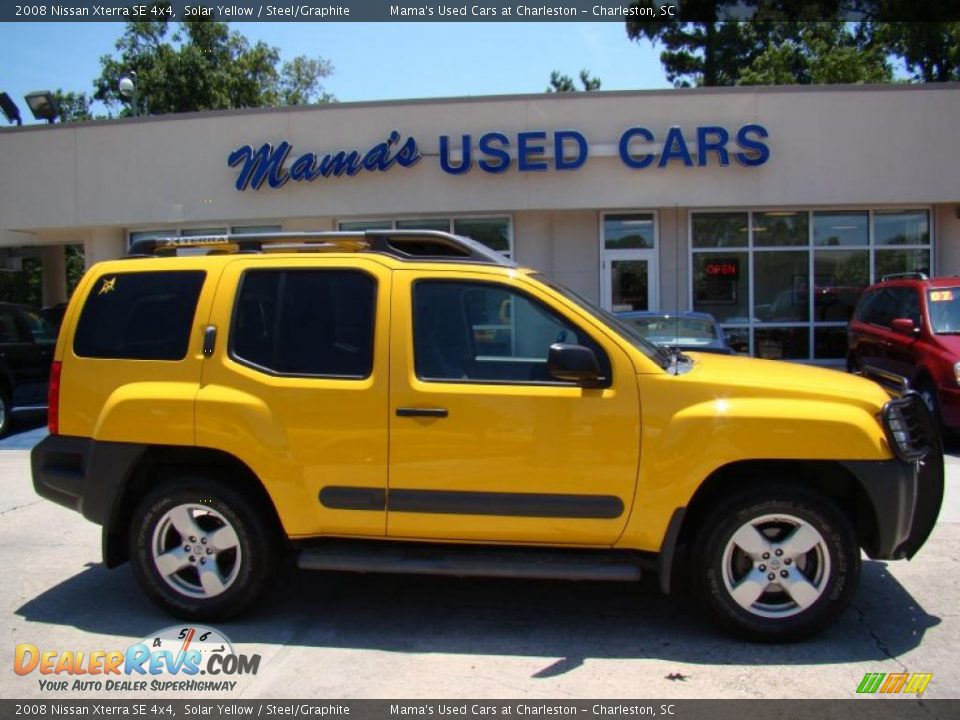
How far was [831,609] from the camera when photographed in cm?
390

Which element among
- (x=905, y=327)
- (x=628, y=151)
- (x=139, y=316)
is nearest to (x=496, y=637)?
(x=139, y=316)

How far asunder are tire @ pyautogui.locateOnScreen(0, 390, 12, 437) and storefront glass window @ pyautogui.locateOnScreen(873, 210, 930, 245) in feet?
47.5

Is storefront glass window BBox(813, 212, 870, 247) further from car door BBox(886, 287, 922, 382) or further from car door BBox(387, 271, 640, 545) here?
car door BBox(387, 271, 640, 545)

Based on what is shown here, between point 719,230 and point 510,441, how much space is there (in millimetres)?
12267

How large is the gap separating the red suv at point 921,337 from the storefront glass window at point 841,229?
179 inches

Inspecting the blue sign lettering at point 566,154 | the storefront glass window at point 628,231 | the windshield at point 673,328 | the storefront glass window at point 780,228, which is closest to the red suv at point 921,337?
the windshield at point 673,328

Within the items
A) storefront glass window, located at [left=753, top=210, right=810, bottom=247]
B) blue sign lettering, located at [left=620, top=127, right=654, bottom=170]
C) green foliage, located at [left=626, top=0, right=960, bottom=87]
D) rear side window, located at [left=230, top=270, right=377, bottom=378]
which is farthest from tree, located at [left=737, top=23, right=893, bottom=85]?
rear side window, located at [left=230, top=270, right=377, bottom=378]

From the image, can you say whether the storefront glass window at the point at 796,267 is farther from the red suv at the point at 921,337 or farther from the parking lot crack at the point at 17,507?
the parking lot crack at the point at 17,507

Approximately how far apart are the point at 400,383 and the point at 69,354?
1927mm

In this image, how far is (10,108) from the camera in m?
17.7

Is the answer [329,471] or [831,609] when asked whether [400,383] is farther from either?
[831,609]

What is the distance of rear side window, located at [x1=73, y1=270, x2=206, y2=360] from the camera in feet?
14.1

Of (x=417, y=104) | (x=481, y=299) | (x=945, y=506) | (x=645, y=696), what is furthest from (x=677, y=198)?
(x=645, y=696)

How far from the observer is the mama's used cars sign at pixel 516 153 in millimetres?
14070
